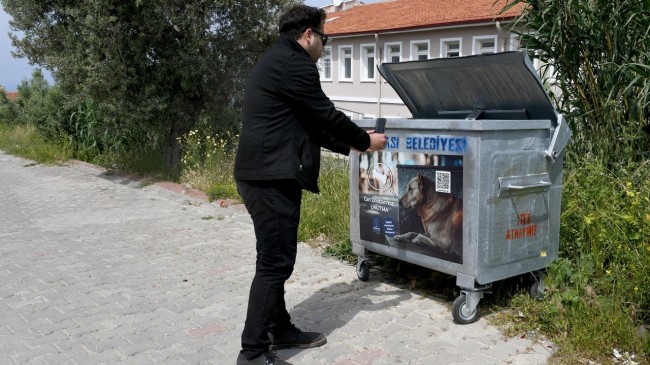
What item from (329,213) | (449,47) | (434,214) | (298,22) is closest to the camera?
(298,22)

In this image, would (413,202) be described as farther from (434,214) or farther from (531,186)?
(531,186)

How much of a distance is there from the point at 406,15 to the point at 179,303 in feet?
95.0

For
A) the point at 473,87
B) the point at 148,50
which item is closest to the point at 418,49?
the point at 148,50

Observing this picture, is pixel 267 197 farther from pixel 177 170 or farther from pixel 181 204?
pixel 177 170

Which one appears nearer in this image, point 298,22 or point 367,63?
point 298,22

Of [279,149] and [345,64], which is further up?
[345,64]

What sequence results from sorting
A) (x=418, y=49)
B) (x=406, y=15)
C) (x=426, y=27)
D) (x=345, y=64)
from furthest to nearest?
(x=345, y=64)
(x=406, y=15)
(x=418, y=49)
(x=426, y=27)

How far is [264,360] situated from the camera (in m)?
3.68

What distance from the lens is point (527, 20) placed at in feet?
19.3

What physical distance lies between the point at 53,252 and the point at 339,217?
296 centimetres

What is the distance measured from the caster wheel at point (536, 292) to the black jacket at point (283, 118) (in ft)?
6.45

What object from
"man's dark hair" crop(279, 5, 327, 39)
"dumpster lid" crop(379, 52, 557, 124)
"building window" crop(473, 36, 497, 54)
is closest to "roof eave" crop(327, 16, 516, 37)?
"building window" crop(473, 36, 497, 54)

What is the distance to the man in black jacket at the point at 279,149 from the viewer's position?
11.7 ft

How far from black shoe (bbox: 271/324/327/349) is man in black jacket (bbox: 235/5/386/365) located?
297mm
